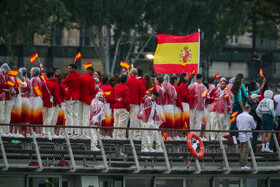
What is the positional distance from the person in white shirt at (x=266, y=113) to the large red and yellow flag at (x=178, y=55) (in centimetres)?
481

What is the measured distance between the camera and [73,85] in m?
27.8

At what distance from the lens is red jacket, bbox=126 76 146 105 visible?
2816 centimetres

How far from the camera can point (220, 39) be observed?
5441 cm

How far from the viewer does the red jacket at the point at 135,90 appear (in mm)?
28156

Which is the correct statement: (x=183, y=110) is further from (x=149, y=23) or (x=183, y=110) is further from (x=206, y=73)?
(x=149, y=23)

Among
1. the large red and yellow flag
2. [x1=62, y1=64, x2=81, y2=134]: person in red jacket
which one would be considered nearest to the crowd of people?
[x1=62, y1=64, x2=81, y2=134]: person in red jacket

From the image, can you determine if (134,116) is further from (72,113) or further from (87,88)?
(72,113)

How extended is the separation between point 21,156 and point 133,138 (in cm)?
383

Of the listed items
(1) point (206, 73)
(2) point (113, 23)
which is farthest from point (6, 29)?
(1) point (206, 73)

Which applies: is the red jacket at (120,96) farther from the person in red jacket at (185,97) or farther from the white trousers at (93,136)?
the white trousers at (93,136)

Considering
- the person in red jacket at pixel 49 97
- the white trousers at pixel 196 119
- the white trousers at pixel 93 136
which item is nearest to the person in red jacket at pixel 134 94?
the white trousers at pixel 196 119

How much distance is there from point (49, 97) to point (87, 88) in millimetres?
1114

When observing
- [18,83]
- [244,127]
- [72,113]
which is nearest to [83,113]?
[72,113]

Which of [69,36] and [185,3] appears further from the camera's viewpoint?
[69,36]
